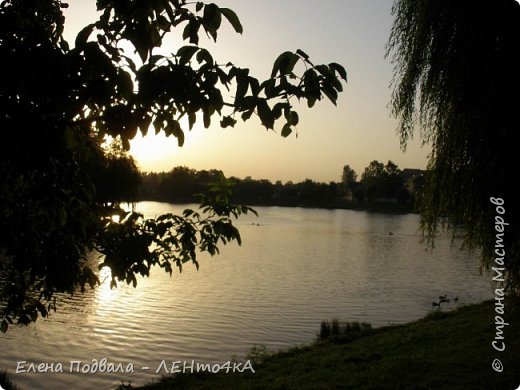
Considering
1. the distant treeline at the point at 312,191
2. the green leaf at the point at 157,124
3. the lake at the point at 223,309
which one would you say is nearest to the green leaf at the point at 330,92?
the green leaf at the point at 157,124

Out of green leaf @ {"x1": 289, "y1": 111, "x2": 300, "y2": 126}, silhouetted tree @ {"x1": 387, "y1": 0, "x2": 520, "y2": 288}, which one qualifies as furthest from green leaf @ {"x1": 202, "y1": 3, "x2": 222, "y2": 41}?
silhouetted tree @ {"x1": 387, "y1": 0, "x2": 520, "y2": 288}

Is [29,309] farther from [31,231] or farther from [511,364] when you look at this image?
[511,364]

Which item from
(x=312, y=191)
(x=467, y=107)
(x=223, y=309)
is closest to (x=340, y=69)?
(x=467, y=107)

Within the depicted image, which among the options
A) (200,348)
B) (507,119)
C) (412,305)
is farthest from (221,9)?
(412,305)

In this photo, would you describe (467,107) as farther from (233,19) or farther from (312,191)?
(312,191)

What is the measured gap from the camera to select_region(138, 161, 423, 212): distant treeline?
127m

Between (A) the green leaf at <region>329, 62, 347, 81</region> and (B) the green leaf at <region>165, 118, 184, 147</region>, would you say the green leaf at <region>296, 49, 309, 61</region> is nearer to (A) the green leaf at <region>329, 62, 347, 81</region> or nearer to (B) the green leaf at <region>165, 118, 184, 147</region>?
(A) the green leaf at <region>329, 62, 347, 81</region>

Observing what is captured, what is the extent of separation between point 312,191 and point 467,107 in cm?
14392

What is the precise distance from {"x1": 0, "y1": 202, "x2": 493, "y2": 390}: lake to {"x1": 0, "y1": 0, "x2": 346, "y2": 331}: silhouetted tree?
714 centimetres

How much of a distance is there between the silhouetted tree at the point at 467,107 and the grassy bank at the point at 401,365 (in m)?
1.46

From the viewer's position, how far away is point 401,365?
26.0 ft

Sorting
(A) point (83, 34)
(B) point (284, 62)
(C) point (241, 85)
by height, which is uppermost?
(A) point (83, 34)

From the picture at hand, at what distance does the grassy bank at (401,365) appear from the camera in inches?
275

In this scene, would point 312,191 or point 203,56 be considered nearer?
point 203,56
